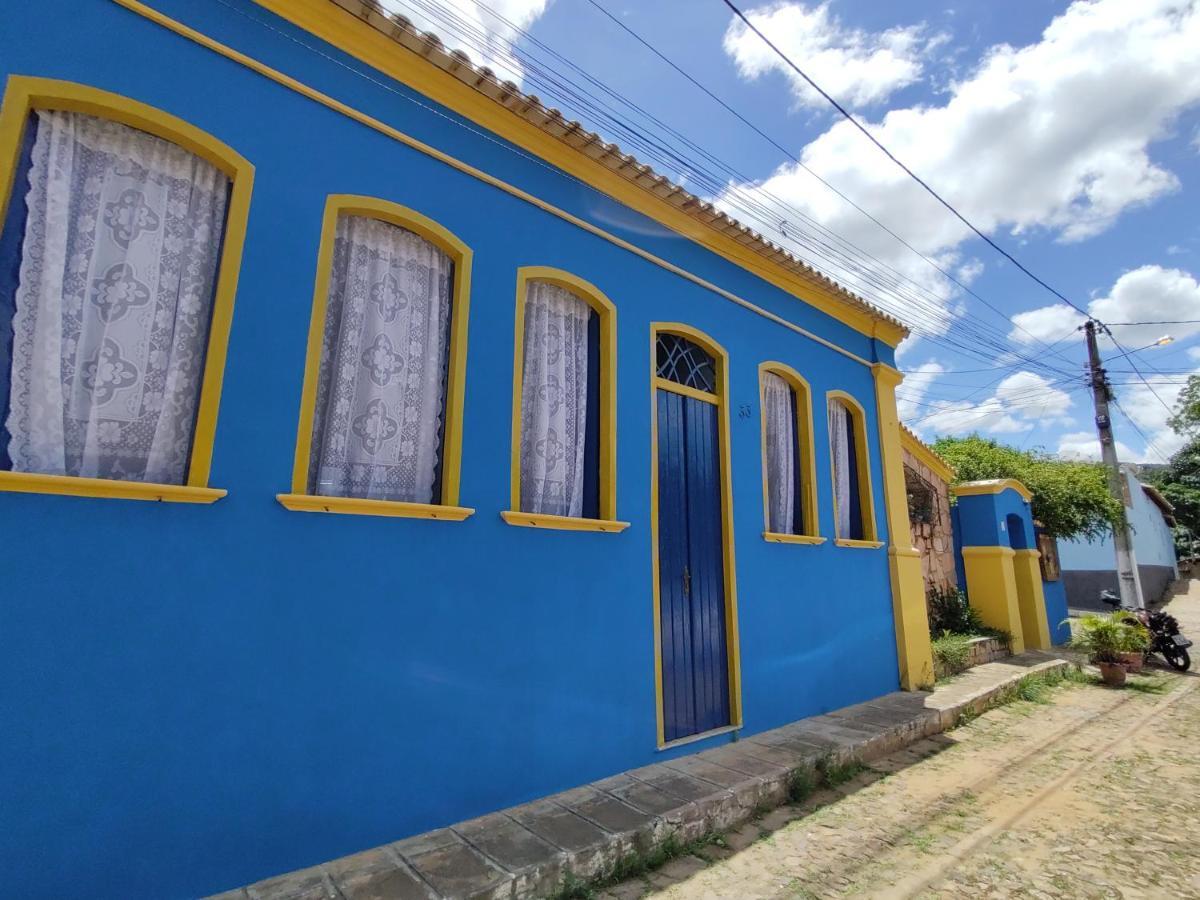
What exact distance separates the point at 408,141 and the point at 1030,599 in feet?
37.0

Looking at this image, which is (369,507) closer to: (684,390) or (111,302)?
(111,302)

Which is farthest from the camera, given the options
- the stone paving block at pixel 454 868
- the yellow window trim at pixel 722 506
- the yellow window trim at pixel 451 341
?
the yellow window trim at pixel 722 506

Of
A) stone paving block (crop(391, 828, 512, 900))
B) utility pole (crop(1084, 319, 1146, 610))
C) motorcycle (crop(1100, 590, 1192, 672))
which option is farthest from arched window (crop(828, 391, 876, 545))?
utility pole (crop(1084, 319, 1146, 610))

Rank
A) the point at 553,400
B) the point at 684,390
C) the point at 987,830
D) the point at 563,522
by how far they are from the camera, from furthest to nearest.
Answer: the point at 684,390, the point at 553,400, the point at 563,522, the point at 987,830

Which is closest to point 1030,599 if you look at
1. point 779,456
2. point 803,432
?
point 803,432

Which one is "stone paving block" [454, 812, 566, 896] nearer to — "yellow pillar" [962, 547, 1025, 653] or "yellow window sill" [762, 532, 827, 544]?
"yellow window sill" [762, 532, 827, 544]

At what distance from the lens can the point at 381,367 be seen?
11.3 feet

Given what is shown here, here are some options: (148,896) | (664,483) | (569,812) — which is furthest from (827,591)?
(148,896)

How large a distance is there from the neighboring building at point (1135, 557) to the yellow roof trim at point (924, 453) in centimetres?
851

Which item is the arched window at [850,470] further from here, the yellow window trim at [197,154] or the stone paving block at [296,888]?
the yellow window trim at [197,154]

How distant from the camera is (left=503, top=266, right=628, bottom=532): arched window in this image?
4.08 meters

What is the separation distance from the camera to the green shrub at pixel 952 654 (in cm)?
773

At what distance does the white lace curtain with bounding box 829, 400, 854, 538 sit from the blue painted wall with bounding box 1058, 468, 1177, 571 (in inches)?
476

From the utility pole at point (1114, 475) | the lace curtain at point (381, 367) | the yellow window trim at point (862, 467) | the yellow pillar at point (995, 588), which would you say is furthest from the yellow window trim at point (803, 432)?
the utility pole at point (1114, 475)
